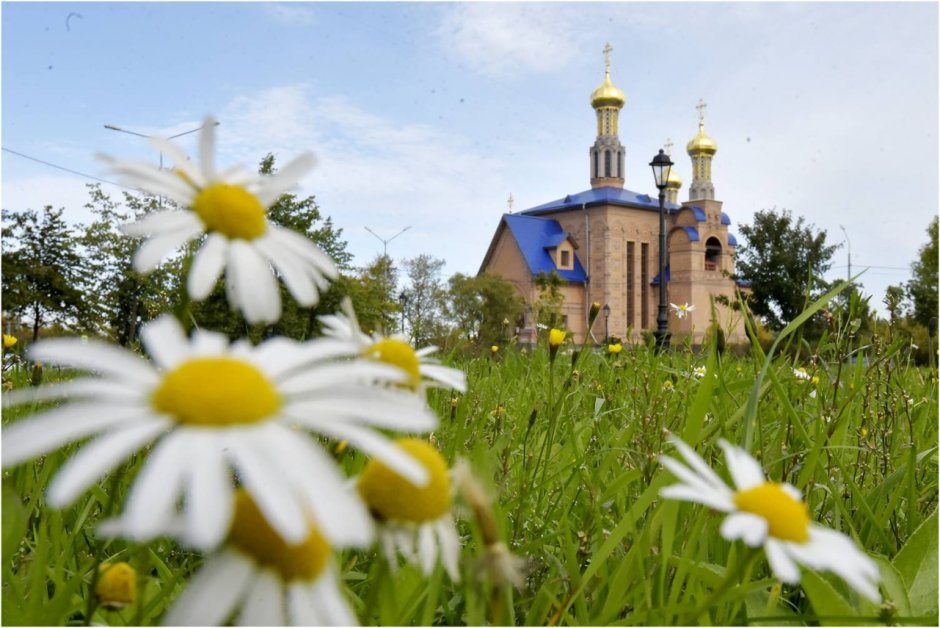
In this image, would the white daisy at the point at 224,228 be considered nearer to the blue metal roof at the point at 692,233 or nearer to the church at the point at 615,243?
the church at the point at 615,243

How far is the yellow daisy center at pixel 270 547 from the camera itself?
1.31 ft

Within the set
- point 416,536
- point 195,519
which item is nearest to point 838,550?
point 416,536

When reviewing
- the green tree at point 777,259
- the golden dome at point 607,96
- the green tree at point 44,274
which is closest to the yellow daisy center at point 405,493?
the green tree at point 44,274

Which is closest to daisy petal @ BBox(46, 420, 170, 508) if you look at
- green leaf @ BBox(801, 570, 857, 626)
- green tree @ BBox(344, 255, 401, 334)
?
green leaf @ BBox(801, 570, 857, 626)

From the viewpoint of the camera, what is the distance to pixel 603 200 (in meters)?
47.0

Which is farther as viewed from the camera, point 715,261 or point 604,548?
point 715,261

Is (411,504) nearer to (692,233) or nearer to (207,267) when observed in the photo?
(207,267)

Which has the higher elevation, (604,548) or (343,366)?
(343,366)

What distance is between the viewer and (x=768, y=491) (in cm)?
58

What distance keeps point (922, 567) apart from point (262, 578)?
113cm

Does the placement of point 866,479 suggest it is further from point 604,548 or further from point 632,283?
point 632,283

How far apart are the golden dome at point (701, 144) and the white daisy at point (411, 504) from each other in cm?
5030

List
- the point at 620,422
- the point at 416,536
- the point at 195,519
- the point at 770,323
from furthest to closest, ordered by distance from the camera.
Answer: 1. the point at 770,323
2. the point at 620,422
3. the point at 416,536
4. the point at 195,519

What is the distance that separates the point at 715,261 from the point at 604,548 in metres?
52.0
